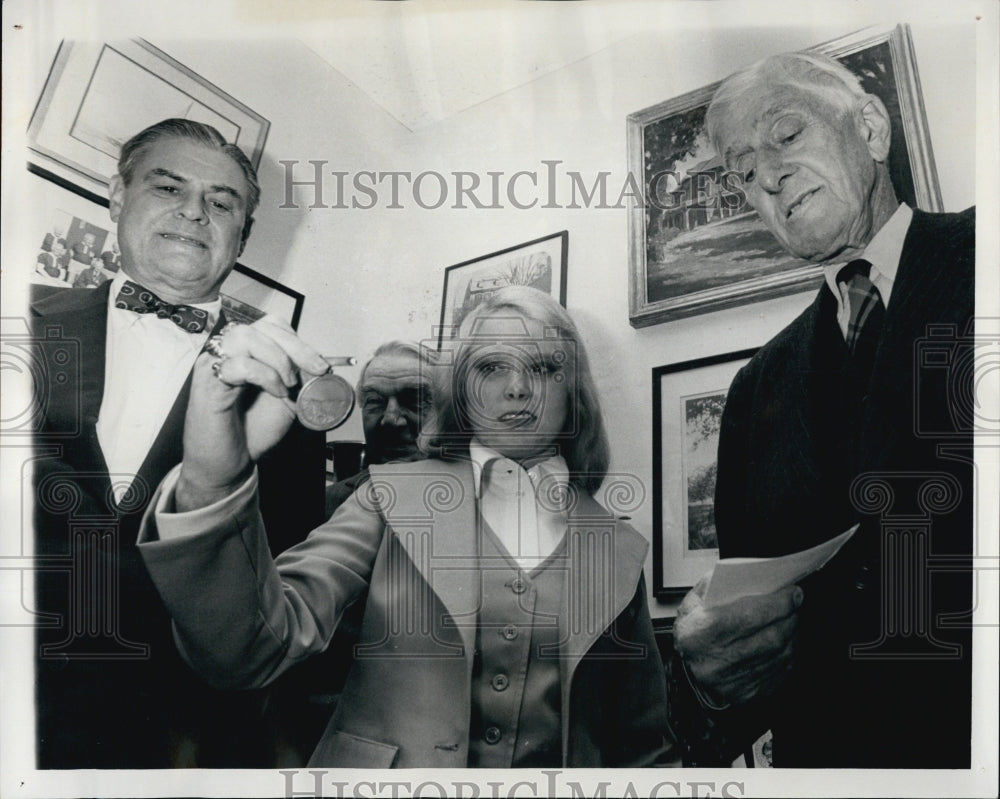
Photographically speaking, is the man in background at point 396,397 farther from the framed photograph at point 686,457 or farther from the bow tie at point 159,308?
the framed photograph at point 686,457

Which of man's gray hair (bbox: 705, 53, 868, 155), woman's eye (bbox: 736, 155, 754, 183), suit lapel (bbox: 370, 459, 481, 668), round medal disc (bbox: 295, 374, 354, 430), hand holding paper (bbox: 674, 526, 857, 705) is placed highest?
man's gray hair (bbox: 705, 53, 868, 155)

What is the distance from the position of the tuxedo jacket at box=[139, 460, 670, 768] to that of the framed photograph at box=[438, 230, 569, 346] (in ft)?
1.35

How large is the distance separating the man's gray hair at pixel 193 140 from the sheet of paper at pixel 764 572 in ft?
4.92

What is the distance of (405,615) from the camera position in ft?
7.89

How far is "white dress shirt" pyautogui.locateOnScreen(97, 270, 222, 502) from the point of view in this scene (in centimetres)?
244

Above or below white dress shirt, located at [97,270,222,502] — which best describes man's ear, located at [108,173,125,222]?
above

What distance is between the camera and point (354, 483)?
95.6 inches

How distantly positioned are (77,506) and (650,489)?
147 cm

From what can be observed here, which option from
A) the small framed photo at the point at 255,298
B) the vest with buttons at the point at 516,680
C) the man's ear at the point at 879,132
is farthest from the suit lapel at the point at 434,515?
the man's ear at the point at 879,132

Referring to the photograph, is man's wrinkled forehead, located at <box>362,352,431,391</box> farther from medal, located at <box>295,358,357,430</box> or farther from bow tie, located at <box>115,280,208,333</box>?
bow tie, located at <box>115,280,208,333</box>

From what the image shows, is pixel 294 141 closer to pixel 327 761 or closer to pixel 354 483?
pixel 354 483

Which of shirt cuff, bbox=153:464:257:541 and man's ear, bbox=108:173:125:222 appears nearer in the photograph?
shirt cuff, bbox=153:464:257:541

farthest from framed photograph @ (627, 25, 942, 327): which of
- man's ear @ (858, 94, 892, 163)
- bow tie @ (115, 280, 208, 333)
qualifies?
bow tie @ (115, 280, 208, 333)

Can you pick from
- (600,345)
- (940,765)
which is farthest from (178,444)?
(940,765)
